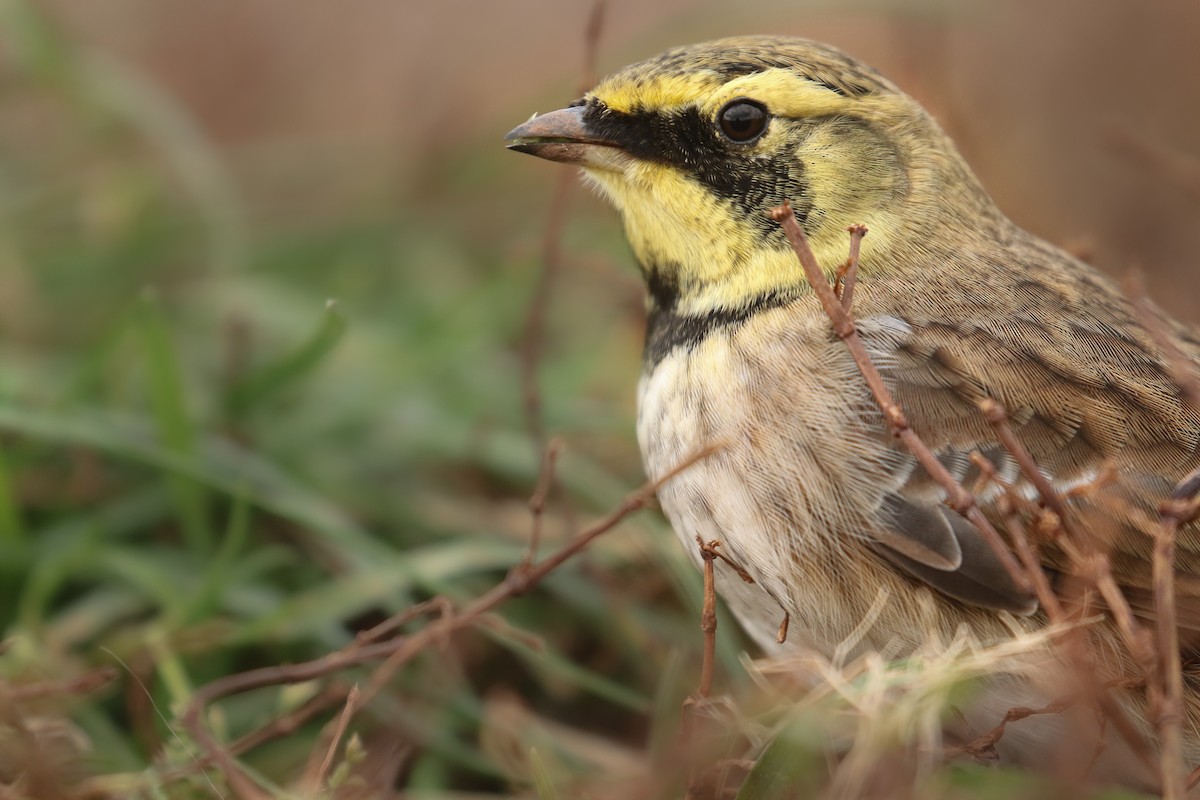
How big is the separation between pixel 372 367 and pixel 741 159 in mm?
1561

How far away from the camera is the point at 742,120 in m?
2.49

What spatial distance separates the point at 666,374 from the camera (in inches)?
102

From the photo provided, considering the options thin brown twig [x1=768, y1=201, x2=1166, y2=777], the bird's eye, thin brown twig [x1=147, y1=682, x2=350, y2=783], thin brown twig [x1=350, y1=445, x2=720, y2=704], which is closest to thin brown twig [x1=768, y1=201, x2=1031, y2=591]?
thin brown twig [x1=768, y1=201, x2=1166, y2=777]

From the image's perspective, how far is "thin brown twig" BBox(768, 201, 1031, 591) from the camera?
202cm

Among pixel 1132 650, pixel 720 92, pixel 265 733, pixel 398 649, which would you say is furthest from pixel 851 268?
pixel 265 733

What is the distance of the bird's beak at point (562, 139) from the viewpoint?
2.57m

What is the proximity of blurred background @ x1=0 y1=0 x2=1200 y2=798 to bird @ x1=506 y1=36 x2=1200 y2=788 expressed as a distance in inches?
19.9

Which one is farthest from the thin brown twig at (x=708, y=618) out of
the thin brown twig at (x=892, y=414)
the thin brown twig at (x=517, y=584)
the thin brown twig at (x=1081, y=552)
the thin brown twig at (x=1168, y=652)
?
the thin brown twig at (x=1168, y=652)

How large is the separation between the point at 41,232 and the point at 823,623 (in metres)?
3.06

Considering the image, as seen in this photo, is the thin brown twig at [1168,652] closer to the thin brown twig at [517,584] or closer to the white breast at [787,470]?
the white breast at [787,470]

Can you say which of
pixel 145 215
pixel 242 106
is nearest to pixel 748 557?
pixel 145 215

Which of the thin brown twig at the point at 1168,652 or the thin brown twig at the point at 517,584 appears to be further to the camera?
the thin brown twig at the point at 517,584

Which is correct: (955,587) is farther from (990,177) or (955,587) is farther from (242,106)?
(242,106)

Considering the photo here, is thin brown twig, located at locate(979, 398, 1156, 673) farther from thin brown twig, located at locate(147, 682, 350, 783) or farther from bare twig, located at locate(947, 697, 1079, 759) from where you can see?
thin brown twig, located at locate(147, 682, 350, 783)
